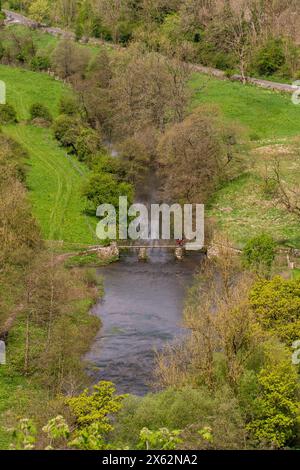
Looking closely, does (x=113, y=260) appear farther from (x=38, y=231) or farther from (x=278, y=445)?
(x=278, y=445)

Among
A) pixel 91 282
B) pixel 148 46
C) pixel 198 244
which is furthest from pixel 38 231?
pixel 148 46

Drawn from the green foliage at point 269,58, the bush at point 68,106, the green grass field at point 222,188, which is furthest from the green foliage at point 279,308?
the green foliage at point 269,58

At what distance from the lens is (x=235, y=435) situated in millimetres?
35844

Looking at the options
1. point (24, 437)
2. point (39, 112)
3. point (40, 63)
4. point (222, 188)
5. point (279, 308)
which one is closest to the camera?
point (24, 437)

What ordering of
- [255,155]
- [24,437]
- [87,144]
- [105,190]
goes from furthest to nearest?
[87,144] < [255,155] < [105,190] < [24,437]

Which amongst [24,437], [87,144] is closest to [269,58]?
[87,144]

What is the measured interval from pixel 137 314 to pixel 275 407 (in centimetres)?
2251

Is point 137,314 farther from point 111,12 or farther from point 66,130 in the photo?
point 111,12

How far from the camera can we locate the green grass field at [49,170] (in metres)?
76.4

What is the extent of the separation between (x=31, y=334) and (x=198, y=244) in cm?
2306

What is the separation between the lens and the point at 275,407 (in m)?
37.9

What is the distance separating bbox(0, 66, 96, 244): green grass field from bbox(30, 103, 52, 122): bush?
1803 millimetres

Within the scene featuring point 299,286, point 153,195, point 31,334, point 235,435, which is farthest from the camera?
point 153,195
